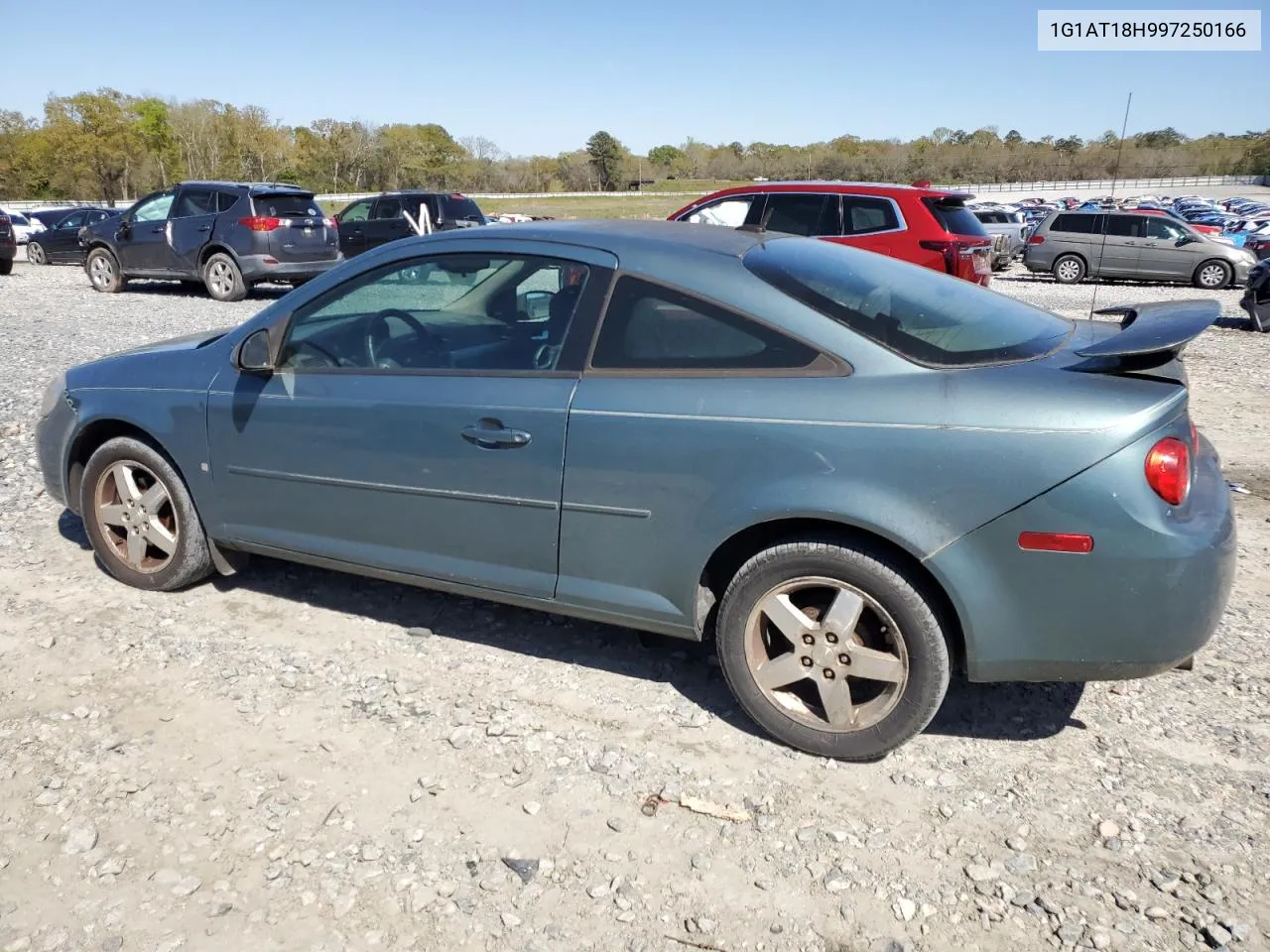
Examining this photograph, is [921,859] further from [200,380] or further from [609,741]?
[200,380]

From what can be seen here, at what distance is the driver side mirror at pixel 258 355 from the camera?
3773 millimetres

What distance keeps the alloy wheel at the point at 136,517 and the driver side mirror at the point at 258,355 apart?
794mm

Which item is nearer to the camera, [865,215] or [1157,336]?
[1157,336]

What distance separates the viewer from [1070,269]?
21500mm

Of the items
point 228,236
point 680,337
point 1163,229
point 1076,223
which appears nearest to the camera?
point 680,337

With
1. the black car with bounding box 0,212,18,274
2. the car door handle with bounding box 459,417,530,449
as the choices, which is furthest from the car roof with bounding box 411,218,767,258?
the black car with bounding box 0,212,18,274

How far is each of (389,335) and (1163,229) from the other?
21239 millimetres

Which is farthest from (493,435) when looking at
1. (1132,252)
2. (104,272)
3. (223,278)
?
(1132,252)

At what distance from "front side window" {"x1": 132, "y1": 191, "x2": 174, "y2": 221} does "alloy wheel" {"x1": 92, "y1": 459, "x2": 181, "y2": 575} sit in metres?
12.7

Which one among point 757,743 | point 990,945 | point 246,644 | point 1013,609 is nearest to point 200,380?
point 246,644

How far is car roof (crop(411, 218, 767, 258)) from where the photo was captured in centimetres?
335

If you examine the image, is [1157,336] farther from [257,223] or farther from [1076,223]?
[1076,223]

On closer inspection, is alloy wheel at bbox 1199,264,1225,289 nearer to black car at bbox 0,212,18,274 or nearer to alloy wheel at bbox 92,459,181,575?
alloy wheel at bbox 92,459,181,575

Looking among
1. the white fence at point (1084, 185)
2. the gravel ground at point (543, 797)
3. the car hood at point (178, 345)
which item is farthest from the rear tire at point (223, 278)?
the white fence at point (1084, 185)
